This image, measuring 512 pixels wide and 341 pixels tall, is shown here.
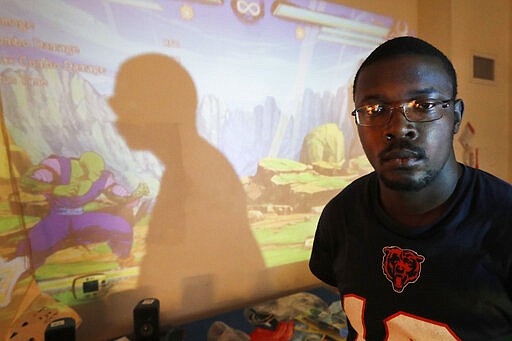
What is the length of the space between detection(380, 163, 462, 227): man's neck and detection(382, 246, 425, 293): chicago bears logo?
0.06m

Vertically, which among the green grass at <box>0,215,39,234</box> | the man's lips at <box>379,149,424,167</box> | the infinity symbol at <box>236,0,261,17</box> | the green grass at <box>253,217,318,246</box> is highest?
the infinity symbol at <box>236,0,261,17</box>

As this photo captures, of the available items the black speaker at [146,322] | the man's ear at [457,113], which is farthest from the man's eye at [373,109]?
the black speaker at [146,322]

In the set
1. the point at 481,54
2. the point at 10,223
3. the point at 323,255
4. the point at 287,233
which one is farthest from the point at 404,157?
the point at 481,54

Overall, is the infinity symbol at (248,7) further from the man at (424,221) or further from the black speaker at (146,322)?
the black speaker at (146,322)

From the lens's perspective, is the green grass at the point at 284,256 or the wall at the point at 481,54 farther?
the wall at the point at 481,54

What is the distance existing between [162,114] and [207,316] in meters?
0.93

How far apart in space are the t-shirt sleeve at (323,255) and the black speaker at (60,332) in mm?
781

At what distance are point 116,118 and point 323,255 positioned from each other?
36.7 inches

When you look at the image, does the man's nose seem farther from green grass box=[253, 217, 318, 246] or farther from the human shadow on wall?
green grass box=[253, 217, 318, 246]

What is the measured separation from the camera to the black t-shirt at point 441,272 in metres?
0.60

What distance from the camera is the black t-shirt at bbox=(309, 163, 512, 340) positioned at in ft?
1.96

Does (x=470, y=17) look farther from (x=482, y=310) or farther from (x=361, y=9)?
(x=482, y=310)

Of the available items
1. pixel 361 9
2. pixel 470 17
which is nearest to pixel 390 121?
pixel 361 9

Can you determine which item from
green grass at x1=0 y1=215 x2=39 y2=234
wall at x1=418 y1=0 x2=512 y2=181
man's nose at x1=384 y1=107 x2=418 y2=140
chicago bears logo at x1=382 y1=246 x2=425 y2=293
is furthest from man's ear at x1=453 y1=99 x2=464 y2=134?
wall at x1=418 y1=0 x2=512 y2=181
